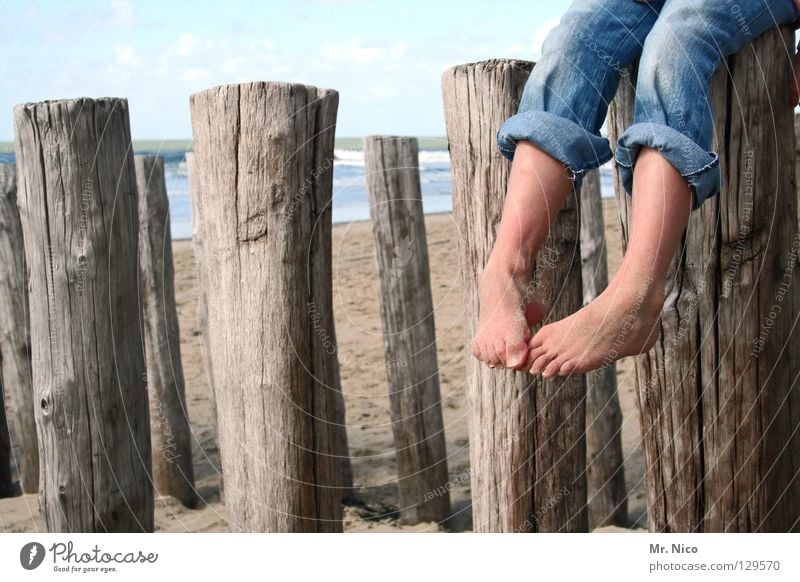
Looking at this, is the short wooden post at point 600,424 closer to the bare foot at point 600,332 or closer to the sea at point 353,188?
the bare foot at point 600,332

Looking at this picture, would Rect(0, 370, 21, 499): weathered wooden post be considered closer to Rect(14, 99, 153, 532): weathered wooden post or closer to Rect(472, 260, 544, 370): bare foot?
Rect(14, 99, 153, 532): weathered wooden post

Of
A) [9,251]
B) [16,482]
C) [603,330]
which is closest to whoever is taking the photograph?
[603,330]

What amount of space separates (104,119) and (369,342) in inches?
180

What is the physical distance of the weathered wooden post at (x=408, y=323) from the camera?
4352mm

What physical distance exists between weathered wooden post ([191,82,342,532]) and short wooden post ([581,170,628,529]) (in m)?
1.99

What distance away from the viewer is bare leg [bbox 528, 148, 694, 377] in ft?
8.35

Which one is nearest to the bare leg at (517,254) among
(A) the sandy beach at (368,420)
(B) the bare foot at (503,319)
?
(B) the bare foot at (503,319)

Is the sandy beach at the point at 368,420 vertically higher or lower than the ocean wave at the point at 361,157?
lower

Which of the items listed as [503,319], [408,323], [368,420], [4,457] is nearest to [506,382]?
[503,319]

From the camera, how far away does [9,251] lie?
458 centimetres

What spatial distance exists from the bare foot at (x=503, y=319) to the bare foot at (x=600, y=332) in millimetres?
42

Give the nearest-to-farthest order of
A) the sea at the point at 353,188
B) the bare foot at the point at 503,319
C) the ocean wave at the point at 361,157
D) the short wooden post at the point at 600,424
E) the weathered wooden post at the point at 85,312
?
the bare foot at the point at 503,319 → the weathered wooden post at the point at 85,312 → the short wooden post at the point at 600,424 → the sea at the point at 353,188 → the ocean wave at the point at 361,157
